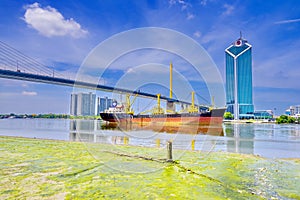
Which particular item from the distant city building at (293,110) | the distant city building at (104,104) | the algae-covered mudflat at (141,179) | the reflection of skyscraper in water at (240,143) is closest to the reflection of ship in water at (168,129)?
the reflection of skyscraper in water at (240,143)

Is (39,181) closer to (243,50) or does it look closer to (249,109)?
(249,109)

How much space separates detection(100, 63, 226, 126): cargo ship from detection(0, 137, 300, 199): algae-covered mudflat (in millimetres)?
25952

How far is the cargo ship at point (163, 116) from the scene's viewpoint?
3212cm

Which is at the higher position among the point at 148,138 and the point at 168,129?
the point at 148,138

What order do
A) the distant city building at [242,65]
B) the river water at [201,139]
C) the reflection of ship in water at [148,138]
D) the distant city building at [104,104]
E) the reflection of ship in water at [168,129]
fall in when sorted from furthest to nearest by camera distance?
the distant city building at [242,65]
the distant city building at [104,104]
the reflection of ship in water at [168,129]
the reflection of ship in water at [148,138]
the river water at [201,139]

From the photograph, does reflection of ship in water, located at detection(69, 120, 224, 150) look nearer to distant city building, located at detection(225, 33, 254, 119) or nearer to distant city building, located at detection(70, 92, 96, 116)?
distant city building, located at detection(70, 92, 96, 116)

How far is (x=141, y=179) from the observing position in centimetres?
461

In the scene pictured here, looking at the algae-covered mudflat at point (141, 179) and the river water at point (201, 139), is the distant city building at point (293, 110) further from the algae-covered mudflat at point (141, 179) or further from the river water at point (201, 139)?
the algae-covered mudflat at point (141, 179)

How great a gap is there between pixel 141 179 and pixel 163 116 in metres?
30.8

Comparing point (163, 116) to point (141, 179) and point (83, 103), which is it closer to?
point (83, 103)

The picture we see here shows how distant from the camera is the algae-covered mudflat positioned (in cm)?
371

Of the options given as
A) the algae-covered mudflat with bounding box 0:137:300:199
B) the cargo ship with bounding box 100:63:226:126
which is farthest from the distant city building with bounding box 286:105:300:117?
the algae-covered mudflat with bounding box 0:137:300:199

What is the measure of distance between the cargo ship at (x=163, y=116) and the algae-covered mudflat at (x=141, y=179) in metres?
26.0

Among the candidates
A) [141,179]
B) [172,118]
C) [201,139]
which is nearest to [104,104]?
[172,118]
